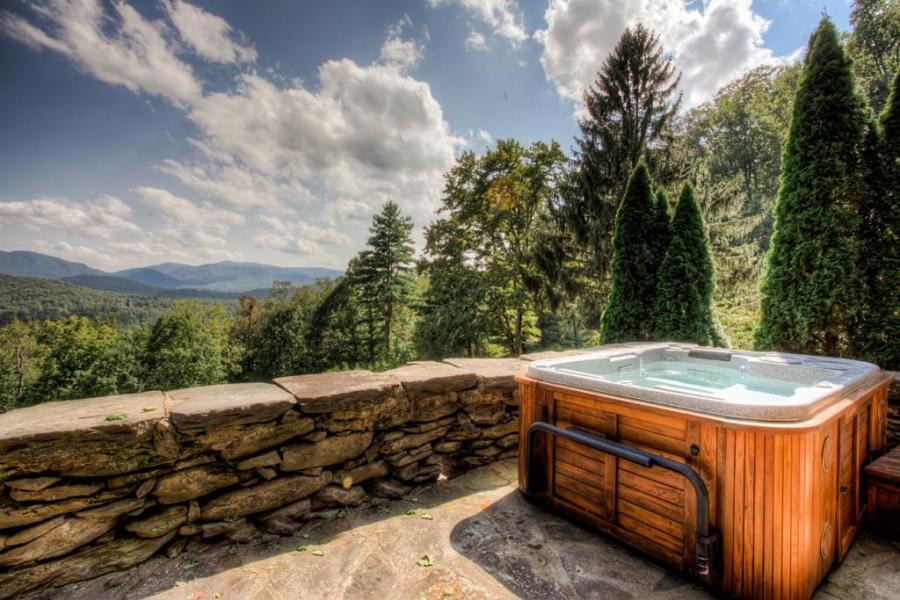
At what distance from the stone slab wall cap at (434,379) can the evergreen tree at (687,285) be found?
3.37 meters

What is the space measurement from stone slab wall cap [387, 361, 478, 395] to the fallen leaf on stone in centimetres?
89

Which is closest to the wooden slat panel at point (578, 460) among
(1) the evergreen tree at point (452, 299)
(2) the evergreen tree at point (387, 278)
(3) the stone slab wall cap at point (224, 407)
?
(3) the stone slab wall cap at point (224, 407)

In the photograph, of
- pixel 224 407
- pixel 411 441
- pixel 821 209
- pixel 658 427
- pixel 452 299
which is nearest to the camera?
pixel 658 427

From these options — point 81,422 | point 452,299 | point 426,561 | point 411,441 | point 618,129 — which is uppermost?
point 618,129

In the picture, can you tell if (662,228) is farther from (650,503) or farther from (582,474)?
(650,503)

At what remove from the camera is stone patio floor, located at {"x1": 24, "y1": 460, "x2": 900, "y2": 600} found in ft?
4.86

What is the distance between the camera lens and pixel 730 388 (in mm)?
2621

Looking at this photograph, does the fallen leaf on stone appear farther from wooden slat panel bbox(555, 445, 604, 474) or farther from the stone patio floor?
wooden slat panel bbox(555, 445, 604, 474)

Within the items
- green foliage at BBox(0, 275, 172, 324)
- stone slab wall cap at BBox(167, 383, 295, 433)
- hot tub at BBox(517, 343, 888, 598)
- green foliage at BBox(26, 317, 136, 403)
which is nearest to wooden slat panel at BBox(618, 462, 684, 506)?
hot tub at BBox(517, 343, 888, 598)

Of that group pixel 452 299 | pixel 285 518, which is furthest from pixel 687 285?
pixel 452 299

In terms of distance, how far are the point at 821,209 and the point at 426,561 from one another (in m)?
4.64

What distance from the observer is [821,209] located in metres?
3.52

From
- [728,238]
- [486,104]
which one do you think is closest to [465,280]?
[486,104]

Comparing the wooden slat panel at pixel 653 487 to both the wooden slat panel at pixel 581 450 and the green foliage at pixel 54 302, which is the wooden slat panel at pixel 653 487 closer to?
the wooden slat panel at pixel 581 450
